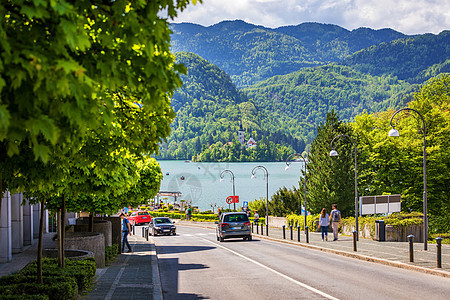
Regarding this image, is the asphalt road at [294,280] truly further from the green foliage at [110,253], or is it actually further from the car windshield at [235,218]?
the car windshield at [235,218]

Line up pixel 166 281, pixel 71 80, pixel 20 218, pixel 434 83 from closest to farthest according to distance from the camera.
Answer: pixel 71 80 → pixel 166 281 → pixel 20 218 → pixel 434 83

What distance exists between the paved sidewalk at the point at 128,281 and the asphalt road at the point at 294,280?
0.46m

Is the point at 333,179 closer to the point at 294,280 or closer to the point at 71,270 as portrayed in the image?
the point at 294,280

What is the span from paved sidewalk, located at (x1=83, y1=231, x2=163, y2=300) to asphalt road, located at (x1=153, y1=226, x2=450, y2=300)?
46 cm

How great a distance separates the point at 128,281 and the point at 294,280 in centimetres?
454

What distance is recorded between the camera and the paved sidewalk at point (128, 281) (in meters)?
11.9

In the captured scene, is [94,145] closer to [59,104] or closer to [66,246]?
[59,104]

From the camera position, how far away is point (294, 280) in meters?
14.9

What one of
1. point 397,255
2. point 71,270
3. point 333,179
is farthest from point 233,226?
point 71,270

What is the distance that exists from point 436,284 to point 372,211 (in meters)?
17.6

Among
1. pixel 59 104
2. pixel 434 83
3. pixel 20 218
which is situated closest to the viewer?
pixel 59 104

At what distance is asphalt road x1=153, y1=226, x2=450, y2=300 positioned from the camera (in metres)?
12.4

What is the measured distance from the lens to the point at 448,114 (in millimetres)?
45500

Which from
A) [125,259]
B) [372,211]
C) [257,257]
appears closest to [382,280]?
[257,257]
